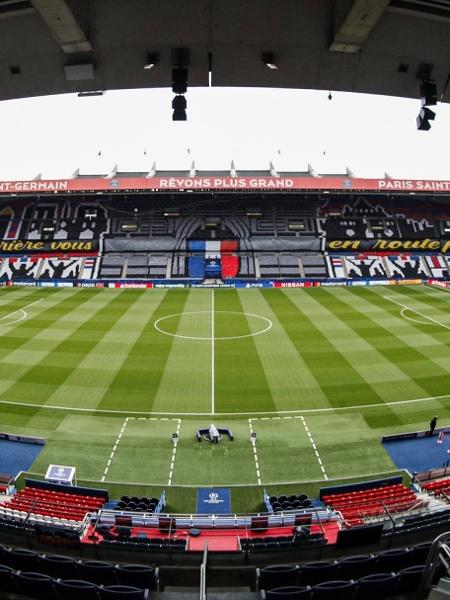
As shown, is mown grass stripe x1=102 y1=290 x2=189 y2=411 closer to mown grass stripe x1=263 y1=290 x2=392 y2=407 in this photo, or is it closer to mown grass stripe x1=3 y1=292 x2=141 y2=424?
mown grass stripe x1=3 y1=292 x2=141 y2=424

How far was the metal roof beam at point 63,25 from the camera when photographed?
7336 mm

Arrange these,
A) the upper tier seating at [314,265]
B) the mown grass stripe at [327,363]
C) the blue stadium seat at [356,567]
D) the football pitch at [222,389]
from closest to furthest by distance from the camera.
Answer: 1. the blue stadium seat at [356,567]
2. the football pitch at [222,389]
3. the mown grass stripe at [327,363]
4. the upper tier seating at [314,265]

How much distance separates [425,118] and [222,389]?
60.8 feet

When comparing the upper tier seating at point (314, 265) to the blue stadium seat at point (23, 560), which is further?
the upper tier seating at point (314, 265)

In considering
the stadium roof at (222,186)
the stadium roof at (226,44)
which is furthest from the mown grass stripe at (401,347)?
the stadium roof at (222,186)

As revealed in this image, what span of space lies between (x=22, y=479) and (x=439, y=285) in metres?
56.2

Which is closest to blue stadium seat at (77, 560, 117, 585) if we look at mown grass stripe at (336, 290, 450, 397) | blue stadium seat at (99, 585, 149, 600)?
blue stadium seat at (99, 585, 149, 600)

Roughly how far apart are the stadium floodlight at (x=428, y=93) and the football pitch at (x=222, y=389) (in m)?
13.8

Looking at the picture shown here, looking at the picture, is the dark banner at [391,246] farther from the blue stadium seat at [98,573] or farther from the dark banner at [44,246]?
the blue stadium seat at [98,573]

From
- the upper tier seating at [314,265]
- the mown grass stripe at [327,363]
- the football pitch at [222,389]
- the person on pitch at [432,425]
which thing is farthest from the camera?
the upper tier seating at [314,265]

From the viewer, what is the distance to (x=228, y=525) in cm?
1380

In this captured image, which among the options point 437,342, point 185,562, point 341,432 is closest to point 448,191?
point 437,342

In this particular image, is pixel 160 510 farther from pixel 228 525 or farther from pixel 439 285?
pixel 439 285

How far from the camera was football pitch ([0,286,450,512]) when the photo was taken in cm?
1859
